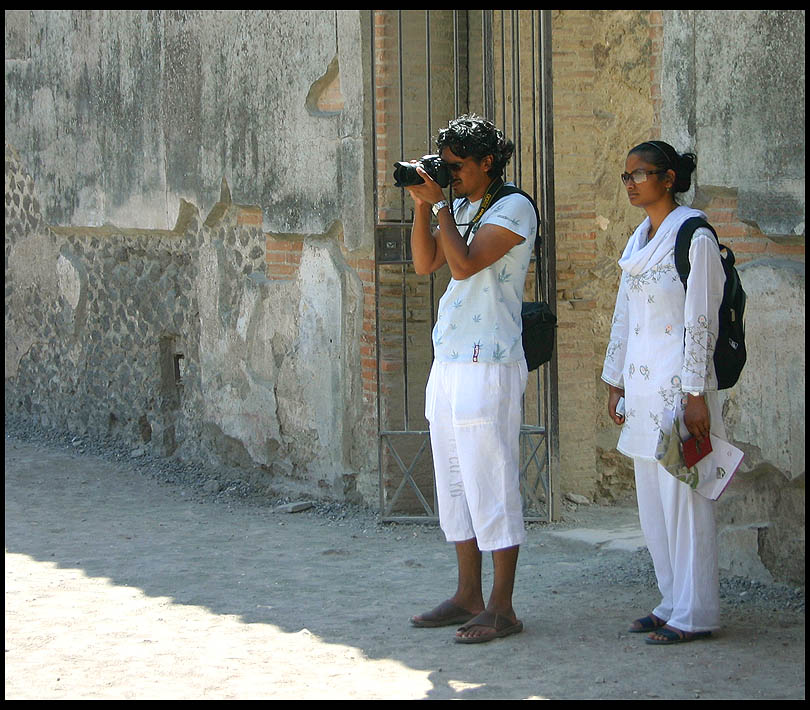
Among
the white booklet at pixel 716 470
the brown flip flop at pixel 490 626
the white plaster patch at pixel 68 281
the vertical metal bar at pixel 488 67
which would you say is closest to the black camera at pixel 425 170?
the white booklet at pixel 716 470

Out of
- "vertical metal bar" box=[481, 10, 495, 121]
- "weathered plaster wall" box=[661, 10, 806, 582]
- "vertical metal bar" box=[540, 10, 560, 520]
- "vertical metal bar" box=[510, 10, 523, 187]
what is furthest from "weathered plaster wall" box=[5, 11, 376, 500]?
"weathered plaster wall" box=[661, 10, 806, 582]

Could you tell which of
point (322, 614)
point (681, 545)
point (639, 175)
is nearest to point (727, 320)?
point (639, 175)

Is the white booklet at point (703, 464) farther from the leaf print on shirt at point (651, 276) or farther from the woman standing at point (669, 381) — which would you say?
the leaf print on shirt at point (651, 276)

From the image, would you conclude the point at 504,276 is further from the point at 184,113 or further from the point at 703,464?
the point at 184,113

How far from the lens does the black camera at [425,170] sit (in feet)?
14.7

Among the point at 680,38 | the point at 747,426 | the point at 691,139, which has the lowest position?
the point at 747,426

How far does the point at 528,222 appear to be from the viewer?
4.54m

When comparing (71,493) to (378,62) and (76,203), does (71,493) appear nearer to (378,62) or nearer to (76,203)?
(76,203)

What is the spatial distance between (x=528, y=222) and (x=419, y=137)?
8.17ft

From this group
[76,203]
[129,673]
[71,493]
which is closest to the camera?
[129,673]

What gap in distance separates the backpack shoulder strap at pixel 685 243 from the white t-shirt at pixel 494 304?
536 mm

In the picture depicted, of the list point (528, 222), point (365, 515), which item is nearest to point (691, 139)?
point (528, 222)

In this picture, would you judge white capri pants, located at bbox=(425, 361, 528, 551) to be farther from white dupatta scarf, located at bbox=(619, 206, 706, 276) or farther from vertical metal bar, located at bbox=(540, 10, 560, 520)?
vertical metal bar, located at bbox=(540, 10, 560, 520)

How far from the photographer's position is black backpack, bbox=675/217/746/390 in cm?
427
